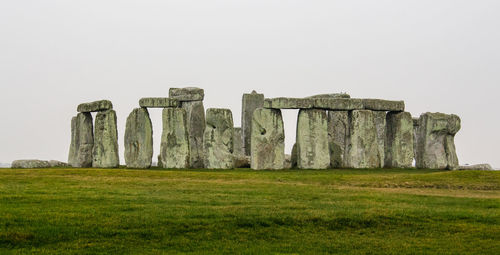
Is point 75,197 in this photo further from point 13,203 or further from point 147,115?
point 147,115

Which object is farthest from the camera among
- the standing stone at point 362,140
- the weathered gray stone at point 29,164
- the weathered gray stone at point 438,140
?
the weathered gray stone at point 438,140

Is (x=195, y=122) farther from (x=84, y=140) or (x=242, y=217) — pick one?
(x=242, y=217)

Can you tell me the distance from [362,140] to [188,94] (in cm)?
892

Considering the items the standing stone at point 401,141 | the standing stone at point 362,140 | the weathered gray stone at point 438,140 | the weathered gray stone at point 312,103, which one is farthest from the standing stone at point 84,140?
the weathered gray stone at point 438,140

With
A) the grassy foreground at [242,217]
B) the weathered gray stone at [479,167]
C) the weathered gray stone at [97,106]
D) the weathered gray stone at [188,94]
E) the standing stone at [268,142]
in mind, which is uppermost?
the weathered gray stone at [188,94]

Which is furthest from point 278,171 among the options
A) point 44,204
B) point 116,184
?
point 44,204

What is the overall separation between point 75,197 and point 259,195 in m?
5.51

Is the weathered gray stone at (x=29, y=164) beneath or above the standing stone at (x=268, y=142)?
beneath

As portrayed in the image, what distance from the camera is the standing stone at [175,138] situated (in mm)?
34938

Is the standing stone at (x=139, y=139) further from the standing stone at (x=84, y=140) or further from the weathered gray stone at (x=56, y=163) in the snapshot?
the weathered gray stone at (x=56, y=163)

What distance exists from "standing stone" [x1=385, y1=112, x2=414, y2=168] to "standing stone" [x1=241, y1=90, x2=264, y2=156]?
7.47 meters

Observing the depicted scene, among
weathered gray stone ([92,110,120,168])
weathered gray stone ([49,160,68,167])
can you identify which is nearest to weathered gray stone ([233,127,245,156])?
weathered gray stone ([92,110,120,168])

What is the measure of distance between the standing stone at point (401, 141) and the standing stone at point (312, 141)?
4.16 metres

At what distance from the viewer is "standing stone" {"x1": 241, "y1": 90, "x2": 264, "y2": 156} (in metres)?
40.7
